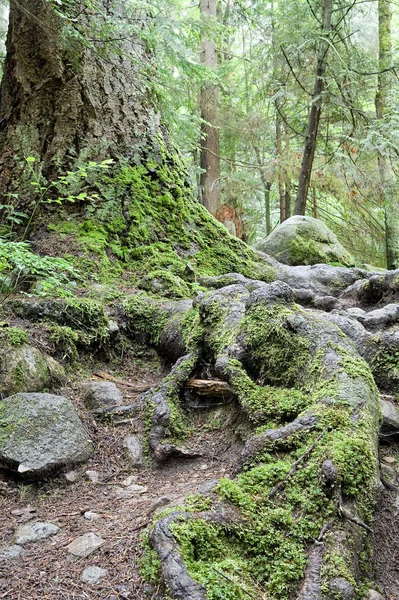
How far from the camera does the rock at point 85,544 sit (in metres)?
2.37

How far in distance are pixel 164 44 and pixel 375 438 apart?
5.51 m

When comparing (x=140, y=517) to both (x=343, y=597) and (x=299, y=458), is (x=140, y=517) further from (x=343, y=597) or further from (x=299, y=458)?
(x=343, y=597)

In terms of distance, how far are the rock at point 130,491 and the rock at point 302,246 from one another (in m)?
6.71

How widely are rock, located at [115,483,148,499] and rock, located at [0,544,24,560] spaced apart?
0.70 metres

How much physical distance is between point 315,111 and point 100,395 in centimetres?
856

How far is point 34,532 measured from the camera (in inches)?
103

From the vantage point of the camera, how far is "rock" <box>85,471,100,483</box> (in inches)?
127

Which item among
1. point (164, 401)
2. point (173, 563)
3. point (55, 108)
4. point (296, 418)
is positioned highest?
point (55, 108)

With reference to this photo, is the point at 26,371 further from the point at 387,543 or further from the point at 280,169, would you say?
the point at 280,169

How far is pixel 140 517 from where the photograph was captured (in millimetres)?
2604

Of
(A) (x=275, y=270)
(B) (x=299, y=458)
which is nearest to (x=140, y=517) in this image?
(B) (x=299, y=458)

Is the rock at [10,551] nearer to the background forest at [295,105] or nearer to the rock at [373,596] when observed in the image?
the rock at [373,596]

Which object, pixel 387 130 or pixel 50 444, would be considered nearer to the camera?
pixel 50 444

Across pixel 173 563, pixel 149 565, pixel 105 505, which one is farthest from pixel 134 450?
pixel 173 563
